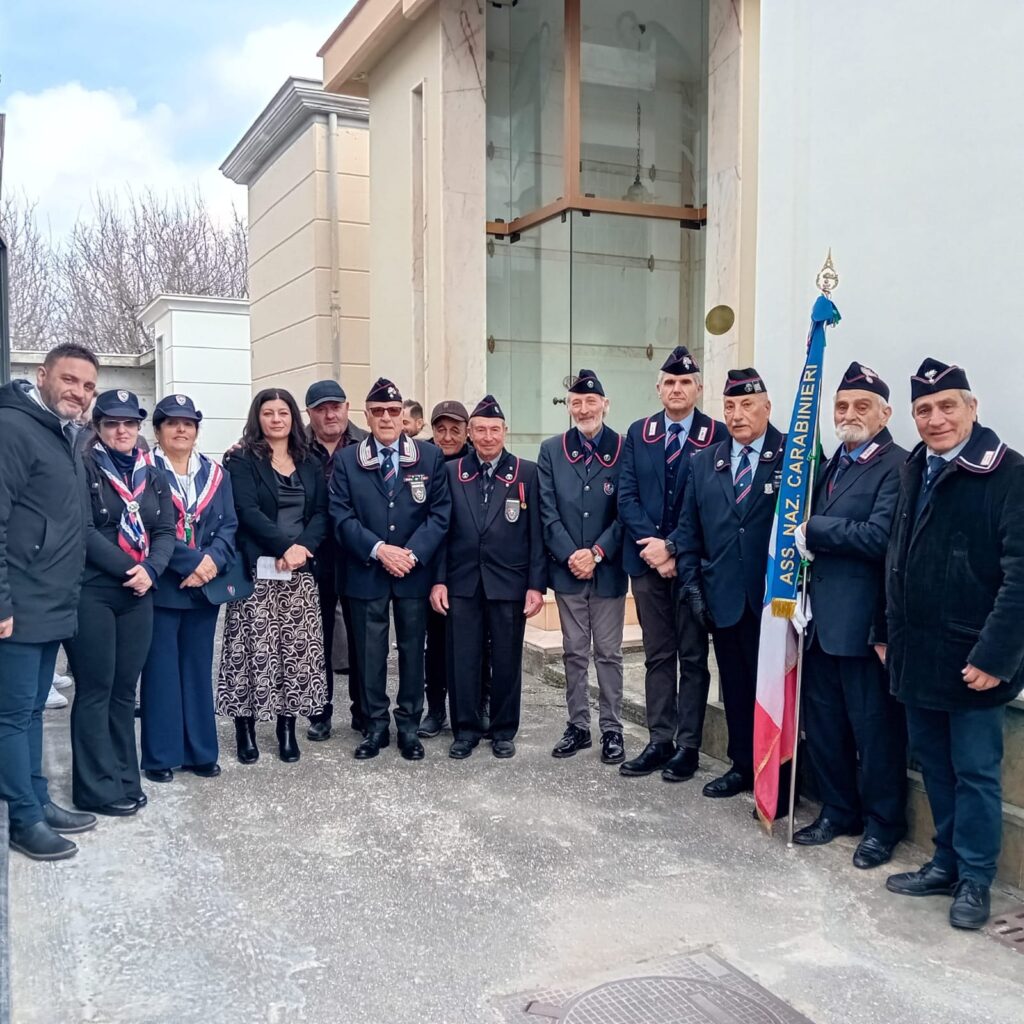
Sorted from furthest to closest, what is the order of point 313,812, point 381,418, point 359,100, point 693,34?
1. point 359,100
2. point 693,34
3. point 381,418
4. point 313,812

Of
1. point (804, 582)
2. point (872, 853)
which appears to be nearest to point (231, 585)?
point (804, 582)

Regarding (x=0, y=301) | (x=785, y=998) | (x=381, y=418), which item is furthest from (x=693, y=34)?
(x=785, y=998)

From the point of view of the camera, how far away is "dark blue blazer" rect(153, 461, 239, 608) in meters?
4.78

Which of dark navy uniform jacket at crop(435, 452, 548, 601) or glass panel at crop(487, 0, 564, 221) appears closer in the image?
dark navy uniform jacket at crop(435, 452, 548, 601)

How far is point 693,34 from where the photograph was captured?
28.5 ft

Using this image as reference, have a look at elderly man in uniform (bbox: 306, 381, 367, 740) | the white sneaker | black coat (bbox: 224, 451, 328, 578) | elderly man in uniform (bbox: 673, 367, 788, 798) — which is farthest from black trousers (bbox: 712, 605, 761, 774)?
the white sneaker

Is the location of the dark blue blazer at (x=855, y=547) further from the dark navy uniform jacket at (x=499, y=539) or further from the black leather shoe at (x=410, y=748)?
the black leather shoe at (x=410, y=748)

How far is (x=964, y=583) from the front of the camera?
144 inches

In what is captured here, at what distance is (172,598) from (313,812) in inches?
45.5

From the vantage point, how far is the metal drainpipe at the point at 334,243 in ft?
35.9

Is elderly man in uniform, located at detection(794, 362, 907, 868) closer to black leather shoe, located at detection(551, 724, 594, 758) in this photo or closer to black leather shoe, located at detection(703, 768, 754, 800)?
black leather shoe, located at detection(703, 768, 754, 800)

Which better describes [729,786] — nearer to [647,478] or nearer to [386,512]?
[647,478]

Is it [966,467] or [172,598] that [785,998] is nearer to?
[966,467]

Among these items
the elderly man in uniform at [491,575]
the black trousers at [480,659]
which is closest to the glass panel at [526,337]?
the elderly man in uniform at [491,575]
